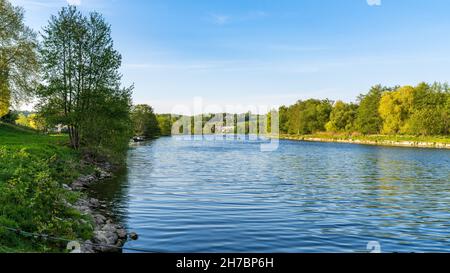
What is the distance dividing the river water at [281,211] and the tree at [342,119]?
12361 cm

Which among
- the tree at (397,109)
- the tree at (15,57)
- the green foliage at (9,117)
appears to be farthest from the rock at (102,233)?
the tree at (397,109)

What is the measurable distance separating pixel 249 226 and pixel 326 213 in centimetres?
579

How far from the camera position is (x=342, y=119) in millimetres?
164250

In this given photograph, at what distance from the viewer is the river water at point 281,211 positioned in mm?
17188

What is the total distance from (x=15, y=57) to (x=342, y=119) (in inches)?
5235

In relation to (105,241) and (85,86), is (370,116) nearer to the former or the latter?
(85,86)

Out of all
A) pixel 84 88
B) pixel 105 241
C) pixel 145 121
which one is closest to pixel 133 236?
pixel 105 241

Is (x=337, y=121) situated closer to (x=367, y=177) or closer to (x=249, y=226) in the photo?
(x=367, y=177)

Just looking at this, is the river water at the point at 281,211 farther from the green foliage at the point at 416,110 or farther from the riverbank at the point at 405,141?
the green foliage at the point at 416,110

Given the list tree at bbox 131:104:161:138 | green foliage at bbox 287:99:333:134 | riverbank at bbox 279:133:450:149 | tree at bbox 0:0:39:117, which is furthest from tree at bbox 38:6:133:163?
green foliage at bbox 287:99:333:134

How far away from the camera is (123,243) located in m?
16.6

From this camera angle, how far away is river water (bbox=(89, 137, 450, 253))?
17.2 meters
